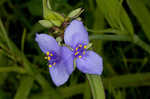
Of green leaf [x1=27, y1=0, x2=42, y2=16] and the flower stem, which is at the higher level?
green leaf [x1=27, y1=0, x2=42, y2=16]

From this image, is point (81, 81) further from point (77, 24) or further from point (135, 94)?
point (77, 24)

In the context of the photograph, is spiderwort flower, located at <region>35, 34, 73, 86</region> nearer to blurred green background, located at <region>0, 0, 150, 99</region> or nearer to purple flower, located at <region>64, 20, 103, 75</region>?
purple flower, located at <region>64, 20, 103, 75</region>

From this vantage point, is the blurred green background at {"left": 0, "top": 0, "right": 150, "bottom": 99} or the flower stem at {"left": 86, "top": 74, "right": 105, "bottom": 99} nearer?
the flower stem at {"left": 86, "top": 74, "right": 105, "bottom": 99}

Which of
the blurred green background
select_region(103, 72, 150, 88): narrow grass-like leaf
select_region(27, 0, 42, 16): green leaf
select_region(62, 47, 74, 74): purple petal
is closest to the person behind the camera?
select_region(62, 47, 74, 74): purple petal

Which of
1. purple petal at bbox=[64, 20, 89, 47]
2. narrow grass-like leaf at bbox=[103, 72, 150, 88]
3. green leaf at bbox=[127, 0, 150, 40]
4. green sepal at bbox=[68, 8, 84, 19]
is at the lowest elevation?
narrow grass-like leaf at bbox=[103, 72, 150, 88]

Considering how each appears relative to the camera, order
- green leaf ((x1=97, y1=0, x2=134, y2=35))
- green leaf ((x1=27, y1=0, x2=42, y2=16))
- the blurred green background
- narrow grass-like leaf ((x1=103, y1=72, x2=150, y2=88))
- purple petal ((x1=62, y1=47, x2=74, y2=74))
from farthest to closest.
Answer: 1. green leaf ((x1=27, y1=0, x2=42, y2=16))
2. narrow grass-like leaf ((x1=103, y1=72, x2=150, y2=88))
3. the blurred green background
4. green leaf ((x1=97, y1=0, x2=134, y2=35))
5. purple petal ((x1=62, y1=47, x2=74, y2=74))

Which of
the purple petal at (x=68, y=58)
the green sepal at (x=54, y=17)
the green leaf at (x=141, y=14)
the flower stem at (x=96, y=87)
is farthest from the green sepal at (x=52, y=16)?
the green leaf at (x=141, y=14)

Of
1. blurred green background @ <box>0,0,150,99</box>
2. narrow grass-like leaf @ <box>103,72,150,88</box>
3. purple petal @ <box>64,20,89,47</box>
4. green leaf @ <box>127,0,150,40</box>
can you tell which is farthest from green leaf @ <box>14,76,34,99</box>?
green leaf @ <box>127,0,150,40</box>

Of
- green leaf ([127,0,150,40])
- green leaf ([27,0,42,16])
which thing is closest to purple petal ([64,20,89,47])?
green leaf ([127,0,150,40])

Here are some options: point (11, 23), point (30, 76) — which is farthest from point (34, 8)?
point (30, 76)
